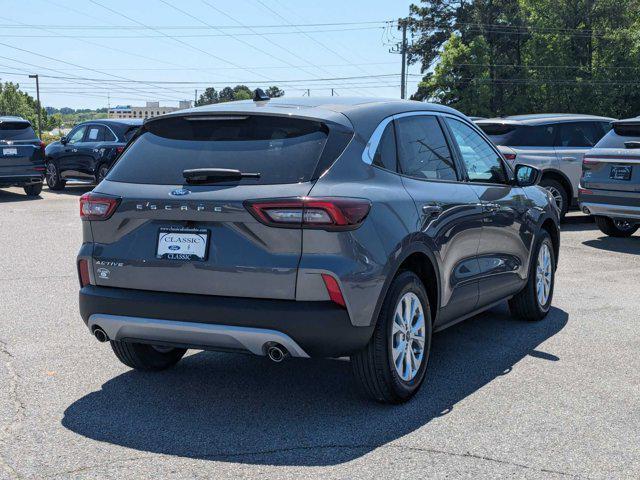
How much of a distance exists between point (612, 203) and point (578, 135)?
3074 millimetres

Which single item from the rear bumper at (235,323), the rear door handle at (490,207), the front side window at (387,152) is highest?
the front side window at (387,152)

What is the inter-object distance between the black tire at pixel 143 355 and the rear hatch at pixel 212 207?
0.73 m

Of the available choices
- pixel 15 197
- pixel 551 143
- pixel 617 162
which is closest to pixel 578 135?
pixel 551 143

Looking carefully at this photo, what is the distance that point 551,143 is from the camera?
14.4 m

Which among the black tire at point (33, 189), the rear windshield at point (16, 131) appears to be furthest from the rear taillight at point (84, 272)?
the black tire at point (33, 189)

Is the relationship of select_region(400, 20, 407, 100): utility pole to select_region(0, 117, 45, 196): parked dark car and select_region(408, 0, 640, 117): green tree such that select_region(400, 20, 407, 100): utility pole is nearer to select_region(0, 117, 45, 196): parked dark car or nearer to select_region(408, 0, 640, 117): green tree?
select_region(408, 0, 640, 117): green tree

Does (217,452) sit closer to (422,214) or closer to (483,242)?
(422,214)

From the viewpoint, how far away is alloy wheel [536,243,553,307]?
720 centimetres

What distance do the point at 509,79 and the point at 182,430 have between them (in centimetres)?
7627

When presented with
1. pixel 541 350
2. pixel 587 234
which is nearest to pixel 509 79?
pixel 587 234

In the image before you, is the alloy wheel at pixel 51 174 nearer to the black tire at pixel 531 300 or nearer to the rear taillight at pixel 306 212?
the black tire at pixel 531 300

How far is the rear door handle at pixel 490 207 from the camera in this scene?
606 centimetres

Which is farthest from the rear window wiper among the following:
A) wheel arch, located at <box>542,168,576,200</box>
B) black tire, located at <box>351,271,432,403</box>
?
wheel arch, located at <box>542,168,576,200</box>

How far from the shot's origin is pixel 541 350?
20.4 ft
